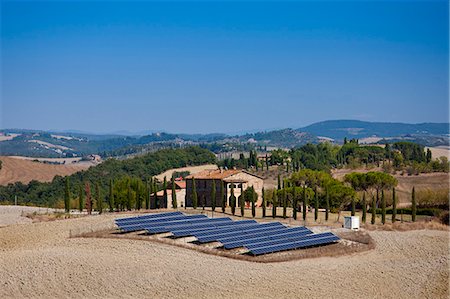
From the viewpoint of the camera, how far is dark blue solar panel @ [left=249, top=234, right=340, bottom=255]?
40656 millimetres

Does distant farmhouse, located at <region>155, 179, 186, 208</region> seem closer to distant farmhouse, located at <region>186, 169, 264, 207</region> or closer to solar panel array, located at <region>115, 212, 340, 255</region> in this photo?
distant farmhouse, located at <region>186, 169, 264, 207</region>

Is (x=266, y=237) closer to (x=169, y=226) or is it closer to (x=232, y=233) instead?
(x=232, y=233)

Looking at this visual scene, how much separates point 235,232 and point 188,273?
10912mm

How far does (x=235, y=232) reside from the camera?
149ft

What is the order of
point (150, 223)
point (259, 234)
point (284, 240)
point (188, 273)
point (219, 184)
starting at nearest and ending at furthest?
point (188, 273), point (284, 240), point (259, 234), point (150, 223), point (219, 184)

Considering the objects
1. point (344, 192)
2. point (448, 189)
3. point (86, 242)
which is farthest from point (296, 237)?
point (448, 189)

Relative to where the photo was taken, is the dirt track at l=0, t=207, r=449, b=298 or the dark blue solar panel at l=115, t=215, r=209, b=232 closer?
the dirt track at l=0, t=207, r=449, b=298

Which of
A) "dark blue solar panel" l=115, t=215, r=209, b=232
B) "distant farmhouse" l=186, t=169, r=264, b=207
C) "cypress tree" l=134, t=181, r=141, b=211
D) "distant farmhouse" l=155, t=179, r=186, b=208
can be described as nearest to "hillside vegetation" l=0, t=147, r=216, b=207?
"distant farmhouse" l=155, t=179, r=186, b=208

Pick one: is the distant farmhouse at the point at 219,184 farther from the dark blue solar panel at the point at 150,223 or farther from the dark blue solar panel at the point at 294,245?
the dark blue solar panel at the point at 294,245

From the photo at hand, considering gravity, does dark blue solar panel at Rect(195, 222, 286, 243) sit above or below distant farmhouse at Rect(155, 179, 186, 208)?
above

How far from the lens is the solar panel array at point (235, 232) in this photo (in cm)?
4222

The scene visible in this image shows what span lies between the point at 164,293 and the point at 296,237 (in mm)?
15954

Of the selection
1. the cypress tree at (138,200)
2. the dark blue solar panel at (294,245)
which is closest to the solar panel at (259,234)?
the dark blue solar panel at (294,245)

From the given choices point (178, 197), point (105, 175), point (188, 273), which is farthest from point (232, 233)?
point (105, 175)
